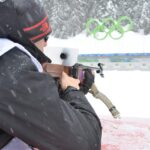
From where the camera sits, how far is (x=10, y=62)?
1450mm

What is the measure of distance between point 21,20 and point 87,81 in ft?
2.25

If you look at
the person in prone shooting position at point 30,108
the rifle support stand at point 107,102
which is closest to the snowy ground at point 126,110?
the rifle support stand at point 107,102

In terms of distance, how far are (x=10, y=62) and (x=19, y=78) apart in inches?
2.8

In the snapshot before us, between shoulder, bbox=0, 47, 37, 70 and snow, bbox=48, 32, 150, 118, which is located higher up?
shoulder, bbox=0, 47, 37, 70

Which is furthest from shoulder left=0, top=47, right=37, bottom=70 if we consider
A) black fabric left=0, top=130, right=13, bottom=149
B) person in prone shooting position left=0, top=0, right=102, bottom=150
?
black fabric left=0, top=130, right=13, bottom=149

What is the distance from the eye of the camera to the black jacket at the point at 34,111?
141 cm

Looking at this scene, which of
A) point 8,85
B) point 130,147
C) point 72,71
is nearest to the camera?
point 8,85

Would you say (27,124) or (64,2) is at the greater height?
(27,124)

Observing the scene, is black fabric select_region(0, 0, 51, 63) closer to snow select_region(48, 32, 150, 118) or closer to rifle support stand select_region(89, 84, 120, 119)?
snow select_region(48, 32, 150, 118)

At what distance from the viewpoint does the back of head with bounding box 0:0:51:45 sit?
1.54 m

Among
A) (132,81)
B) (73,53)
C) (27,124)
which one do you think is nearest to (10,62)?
(27,124)

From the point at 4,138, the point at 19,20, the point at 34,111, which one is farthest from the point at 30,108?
the point at 19,20

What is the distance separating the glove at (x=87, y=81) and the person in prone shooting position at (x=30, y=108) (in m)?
0.57

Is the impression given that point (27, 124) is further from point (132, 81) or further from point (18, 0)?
point (132, 81)
